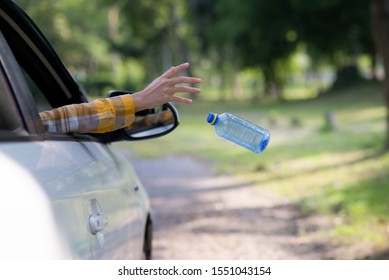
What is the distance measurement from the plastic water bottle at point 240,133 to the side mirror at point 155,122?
686mm

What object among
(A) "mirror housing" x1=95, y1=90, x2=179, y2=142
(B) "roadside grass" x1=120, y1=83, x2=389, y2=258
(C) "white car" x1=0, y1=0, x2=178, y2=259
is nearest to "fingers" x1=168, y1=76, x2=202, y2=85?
(C) "white car" x1=0, y1=0, x2=178, y2=259

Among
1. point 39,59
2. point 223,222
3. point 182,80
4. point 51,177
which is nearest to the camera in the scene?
point 51,177

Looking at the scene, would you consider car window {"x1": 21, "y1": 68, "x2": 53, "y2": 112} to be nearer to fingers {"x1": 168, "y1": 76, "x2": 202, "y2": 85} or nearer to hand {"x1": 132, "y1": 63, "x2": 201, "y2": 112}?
hand {"x1": 132, "y1": 63, "x2": 201, "y2": 112}

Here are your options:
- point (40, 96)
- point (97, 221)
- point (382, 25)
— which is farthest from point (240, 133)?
point (382, 25)

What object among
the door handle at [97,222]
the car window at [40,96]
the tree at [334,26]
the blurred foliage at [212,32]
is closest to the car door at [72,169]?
the door handle at [97,222]

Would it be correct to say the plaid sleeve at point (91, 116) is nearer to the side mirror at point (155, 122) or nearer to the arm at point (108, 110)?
the arm at point (108, 110)

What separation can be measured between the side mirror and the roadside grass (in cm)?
447

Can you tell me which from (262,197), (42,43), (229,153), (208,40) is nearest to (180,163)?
(229,153)

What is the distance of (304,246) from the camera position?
8227 millimetres

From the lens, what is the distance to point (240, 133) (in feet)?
11.2

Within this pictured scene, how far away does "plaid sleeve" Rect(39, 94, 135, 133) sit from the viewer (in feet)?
9.20

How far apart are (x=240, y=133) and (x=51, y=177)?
1406mm

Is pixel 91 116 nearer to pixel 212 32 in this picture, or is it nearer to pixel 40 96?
pixel 40 96
